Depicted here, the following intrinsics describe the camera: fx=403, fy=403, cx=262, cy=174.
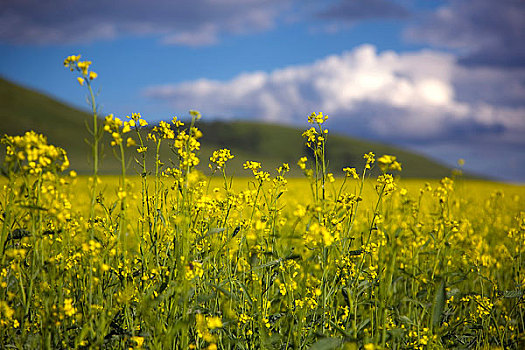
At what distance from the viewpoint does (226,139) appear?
12544cm

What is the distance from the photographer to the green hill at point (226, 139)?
249 ft

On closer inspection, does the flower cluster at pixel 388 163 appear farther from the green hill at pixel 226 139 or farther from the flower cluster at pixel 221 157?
the green hill at pixel 226 139

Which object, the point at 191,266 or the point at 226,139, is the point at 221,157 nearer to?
the point at 191,266

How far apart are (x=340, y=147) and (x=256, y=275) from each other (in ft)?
392

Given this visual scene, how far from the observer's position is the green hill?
75.9 m

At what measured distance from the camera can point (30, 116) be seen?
83.2m

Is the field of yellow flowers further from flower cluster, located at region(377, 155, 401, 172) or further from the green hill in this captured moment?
the green hill

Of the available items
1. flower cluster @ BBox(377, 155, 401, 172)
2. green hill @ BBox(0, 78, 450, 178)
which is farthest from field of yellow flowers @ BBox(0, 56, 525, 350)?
green hill @ BBox(0, 78, 450, 178)

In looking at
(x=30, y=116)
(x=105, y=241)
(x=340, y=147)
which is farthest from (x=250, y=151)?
(x=105, y=241)

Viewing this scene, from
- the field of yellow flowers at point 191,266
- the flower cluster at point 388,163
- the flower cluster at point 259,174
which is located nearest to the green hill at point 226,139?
the flower cluster at point 259,174

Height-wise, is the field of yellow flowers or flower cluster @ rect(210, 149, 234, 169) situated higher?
flower cluster @ rect(210, 149, 234, 169)

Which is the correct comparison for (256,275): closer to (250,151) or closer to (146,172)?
(146,172)

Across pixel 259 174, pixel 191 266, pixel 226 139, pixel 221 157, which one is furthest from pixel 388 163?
pixel 226 139

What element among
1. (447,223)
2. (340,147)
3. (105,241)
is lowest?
(105,241)
